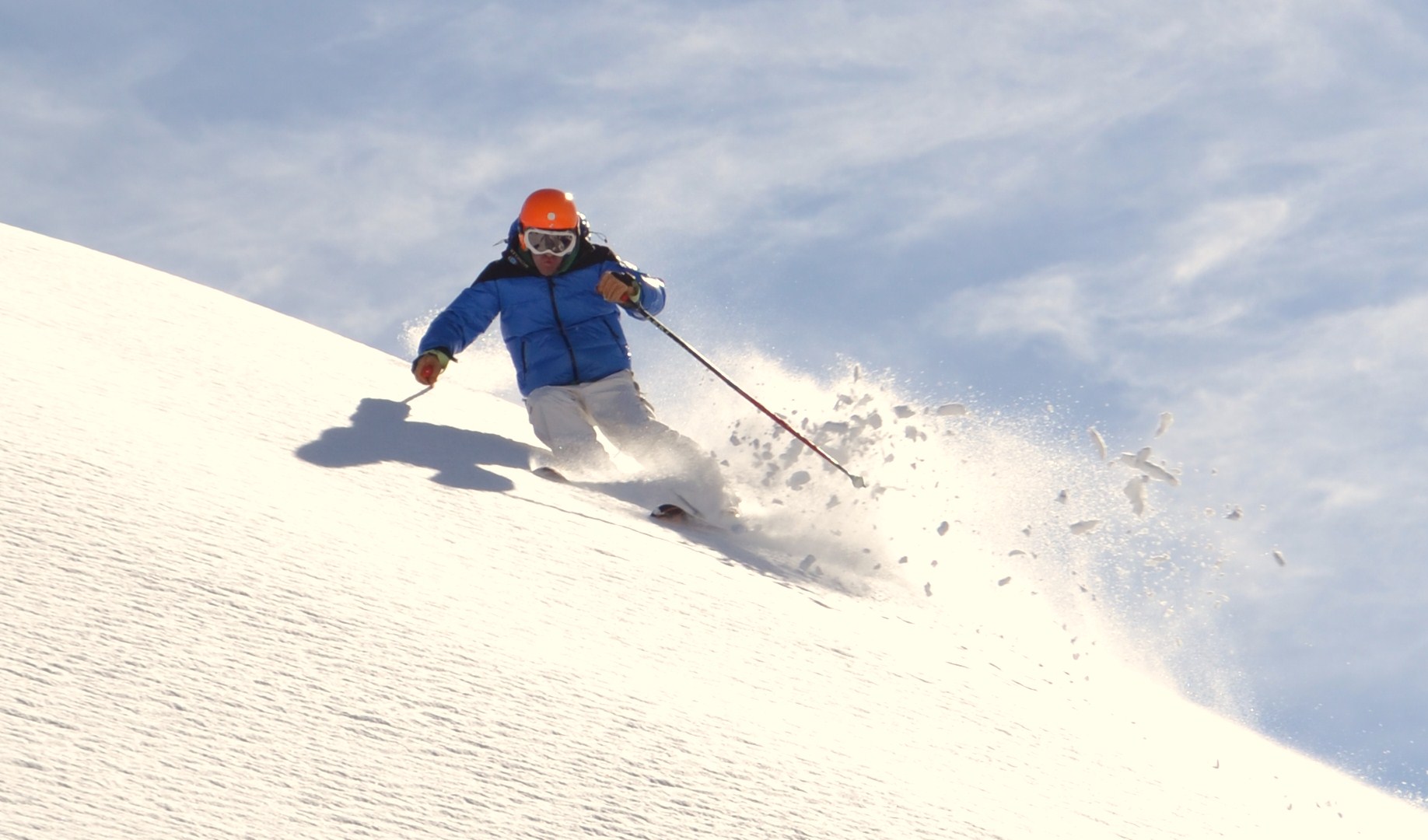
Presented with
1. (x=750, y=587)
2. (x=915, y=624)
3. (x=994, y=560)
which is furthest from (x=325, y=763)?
(x=994, y=560)

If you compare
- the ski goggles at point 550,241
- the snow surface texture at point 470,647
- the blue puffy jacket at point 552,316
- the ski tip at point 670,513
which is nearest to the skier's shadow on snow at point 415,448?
the snow surface texture at point 470,647

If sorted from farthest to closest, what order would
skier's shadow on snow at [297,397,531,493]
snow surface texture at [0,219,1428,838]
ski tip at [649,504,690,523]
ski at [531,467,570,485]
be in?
ski at [531,467,570,485]
ski tip at [649,504,690,523]
skier's shadow on snow at [297,397,531,493]
snow surface texture at [0,219,1428,838]

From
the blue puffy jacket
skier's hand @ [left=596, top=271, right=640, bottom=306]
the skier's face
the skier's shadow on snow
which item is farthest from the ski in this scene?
the skier's face

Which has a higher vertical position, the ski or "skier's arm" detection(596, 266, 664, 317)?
"skier's arm" detection(596, 266, 664, 317)

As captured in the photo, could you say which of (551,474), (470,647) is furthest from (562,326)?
(470,647)

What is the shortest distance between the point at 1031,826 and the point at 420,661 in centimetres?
167

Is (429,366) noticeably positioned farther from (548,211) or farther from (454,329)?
(548,211)

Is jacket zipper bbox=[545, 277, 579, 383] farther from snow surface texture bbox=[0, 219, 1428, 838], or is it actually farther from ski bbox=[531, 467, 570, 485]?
ski bbox=[531, 467, 570, 485]

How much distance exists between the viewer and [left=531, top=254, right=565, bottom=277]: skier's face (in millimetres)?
7133

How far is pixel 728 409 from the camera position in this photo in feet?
27.8

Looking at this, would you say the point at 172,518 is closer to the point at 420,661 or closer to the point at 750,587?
the point at 420,661

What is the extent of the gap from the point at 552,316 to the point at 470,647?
11.8 ft

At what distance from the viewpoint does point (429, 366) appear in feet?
22.7

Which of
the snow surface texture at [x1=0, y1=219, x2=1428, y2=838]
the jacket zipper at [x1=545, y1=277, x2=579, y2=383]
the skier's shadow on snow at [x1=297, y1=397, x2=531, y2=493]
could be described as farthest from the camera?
the jacket zipper at [x1=545, y1=277, x2=579, y2=383]
